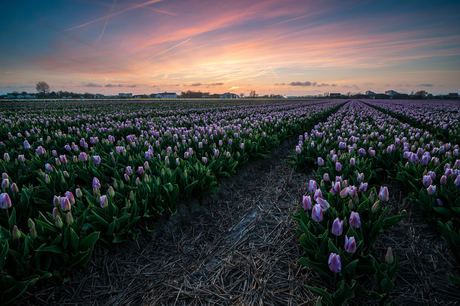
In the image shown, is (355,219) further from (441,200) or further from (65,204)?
(65,204)

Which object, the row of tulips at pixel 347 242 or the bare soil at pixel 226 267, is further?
the bare soil at pixel 226 267

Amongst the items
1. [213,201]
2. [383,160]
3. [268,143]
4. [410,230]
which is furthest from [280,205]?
[268,143]

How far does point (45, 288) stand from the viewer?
1798 millimetres

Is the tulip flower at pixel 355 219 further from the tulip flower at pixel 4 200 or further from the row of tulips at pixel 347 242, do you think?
the tulip flower at pixel 4 200

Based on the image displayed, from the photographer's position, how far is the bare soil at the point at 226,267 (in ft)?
6.17

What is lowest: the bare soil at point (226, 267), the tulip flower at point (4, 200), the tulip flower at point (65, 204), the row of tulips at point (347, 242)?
the bare soil at point (226, 267)

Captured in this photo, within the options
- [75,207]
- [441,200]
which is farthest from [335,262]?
[75,207]

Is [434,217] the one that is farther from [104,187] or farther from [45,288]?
[104,187]

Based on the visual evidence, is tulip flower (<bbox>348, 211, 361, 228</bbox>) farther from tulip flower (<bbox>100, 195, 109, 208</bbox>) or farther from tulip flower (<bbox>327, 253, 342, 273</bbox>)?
tulip flower (<bbox>100, 195, 109, 208</bbox>)

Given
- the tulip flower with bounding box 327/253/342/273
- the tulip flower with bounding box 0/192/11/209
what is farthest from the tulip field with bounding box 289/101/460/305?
the tulip flower with bounding box 0/192/11/209

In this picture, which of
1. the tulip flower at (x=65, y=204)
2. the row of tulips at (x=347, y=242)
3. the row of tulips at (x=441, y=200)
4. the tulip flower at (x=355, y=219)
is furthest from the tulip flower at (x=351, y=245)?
the tulip flower at (x=65, y=204)

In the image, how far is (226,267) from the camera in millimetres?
2287

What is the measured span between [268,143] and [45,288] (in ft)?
16.6

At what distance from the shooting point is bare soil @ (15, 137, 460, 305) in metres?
1.88
